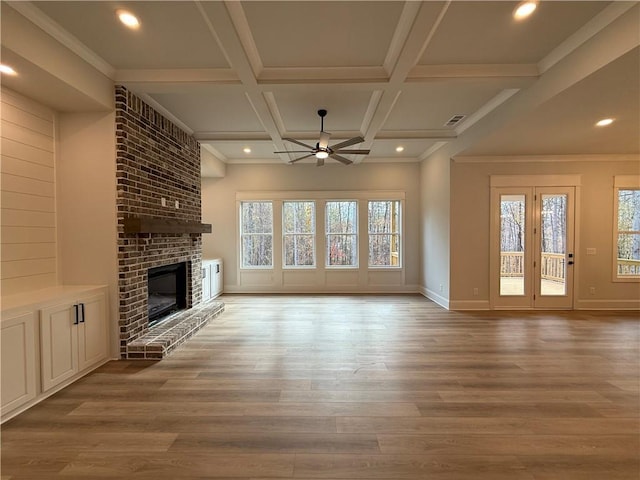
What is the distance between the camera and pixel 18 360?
242 centimetres

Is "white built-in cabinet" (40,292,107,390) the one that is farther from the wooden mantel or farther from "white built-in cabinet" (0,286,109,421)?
the wooden mantel

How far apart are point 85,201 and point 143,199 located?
0.59m

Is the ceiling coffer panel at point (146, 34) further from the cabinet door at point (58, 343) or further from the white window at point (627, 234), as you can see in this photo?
the white window at point (627, 234)

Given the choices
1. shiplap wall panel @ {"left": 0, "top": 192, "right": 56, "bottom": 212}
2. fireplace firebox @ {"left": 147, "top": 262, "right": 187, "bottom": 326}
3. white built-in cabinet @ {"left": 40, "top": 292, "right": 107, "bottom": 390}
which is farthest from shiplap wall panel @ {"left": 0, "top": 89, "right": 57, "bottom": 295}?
fireplace firebox @ {"left": 147, "top": 262, "right": 187, "bottom": 326}

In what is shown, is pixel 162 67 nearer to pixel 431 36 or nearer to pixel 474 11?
pixel 431 36

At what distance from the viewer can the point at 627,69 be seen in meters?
2.65

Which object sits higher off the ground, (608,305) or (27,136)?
(27,136)

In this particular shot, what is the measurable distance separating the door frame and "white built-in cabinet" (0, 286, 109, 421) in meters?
6.07

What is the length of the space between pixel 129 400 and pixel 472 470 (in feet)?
8.85

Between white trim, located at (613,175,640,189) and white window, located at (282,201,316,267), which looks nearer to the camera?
white trim, located at (613,175,640,189)

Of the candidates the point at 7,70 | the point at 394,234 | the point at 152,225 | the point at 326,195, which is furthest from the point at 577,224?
the point at 7,70

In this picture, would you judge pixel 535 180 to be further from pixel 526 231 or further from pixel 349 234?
pixel 349 234

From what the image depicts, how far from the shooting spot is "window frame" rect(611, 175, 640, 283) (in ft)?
18.4

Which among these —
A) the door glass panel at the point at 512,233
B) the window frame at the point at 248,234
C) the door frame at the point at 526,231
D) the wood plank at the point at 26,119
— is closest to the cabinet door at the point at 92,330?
the wood plank at the point at 26,119
